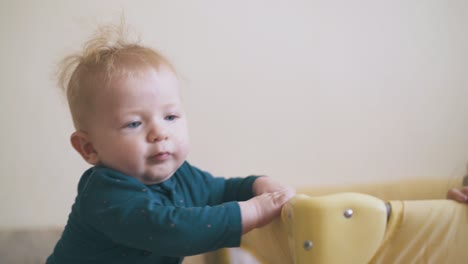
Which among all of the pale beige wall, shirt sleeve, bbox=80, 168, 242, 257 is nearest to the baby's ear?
shirt sleeve, bbox=80, 168, 242, 257

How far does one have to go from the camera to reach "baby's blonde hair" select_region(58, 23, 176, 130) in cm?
65

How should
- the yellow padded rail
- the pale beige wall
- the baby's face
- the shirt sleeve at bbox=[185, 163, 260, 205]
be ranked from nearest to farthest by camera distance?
the yellow padded rail < the baby's face < the shirt sleeve at bbox=[185, 163, 260, 205] < the pale beige wall

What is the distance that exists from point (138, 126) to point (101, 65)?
102 millimetres

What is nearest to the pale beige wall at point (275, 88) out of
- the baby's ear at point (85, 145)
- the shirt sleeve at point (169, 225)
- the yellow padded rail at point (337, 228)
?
the baby's ear at point (85, 145)

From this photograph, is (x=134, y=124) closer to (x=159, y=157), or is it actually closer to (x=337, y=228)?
(x=159, y=157)

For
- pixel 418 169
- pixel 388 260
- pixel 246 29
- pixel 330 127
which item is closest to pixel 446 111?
pixel 418 169

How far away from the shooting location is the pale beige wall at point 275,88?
1.15 meters

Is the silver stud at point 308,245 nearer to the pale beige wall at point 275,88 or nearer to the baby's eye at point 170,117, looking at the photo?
the baby's eye at point 170,117

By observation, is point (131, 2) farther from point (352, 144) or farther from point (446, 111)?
point (446, 111)

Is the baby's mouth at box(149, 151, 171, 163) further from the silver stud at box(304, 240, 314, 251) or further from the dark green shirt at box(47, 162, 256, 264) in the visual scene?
the silver stud at box(304, 240, 314, 251)

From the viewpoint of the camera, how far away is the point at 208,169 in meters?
1.20

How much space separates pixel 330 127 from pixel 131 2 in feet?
1.93

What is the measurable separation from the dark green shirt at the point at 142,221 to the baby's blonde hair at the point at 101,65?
0.10m

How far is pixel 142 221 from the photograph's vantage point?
0.58 meters
